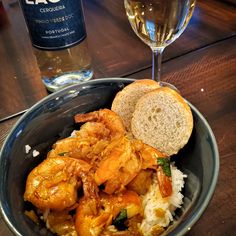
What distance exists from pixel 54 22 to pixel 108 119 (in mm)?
322

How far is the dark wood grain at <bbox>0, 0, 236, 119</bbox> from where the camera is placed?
1.17 meters

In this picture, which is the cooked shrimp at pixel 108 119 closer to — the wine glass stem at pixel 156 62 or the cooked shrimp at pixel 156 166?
the cooked shrimp at pixel 156 166

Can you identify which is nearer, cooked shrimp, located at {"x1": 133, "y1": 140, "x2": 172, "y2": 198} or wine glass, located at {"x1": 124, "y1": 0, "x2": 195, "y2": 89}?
cooked shrimp, located at {"x1": 133, "y1": 140, "x2": 172, "y2": 198}

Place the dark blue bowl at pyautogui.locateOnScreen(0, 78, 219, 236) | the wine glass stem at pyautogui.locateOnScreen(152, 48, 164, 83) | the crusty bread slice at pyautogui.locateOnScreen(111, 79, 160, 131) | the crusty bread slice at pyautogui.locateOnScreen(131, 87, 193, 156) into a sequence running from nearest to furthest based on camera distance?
1. the dark blue bowl at pyautogui.locateOnScreen(0, 78, 219, 236)
2. the crusty bread slice at pyautogui.locateOnScreen(131, 87, 193, 156)
3. the crusty bread slice at pyautogui.locateOnScreen(111, 79, 160, 131)
4. the wine glass stem at pyautogui.locateOnScreen(152, 48, 164, 83)

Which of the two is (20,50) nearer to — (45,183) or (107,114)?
(107,114)

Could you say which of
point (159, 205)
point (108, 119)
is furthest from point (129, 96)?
point (159, 205)

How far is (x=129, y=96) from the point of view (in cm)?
88

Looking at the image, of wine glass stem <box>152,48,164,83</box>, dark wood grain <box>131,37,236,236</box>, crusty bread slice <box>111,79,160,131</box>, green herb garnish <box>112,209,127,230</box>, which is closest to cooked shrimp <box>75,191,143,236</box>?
green herb garnish <box>112,209,127,230</box>

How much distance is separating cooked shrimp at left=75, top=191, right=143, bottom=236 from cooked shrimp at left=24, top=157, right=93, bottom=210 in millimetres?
35

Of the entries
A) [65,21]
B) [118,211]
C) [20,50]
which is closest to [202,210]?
[118,211]

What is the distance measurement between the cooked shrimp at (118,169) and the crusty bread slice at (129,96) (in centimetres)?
19

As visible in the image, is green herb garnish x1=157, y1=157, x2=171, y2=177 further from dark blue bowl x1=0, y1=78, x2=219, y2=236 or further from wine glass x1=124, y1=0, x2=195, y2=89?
wine glass x1=124, y1=0, x2=195, y2=89

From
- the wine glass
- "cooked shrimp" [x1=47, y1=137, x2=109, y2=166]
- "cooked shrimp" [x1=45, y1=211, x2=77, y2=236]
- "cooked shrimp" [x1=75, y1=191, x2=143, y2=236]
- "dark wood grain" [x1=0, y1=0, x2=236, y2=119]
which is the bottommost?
"dark wood grain" [x1=0, y1=0, x2=236, y2=119]

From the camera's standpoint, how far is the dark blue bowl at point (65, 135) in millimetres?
648
